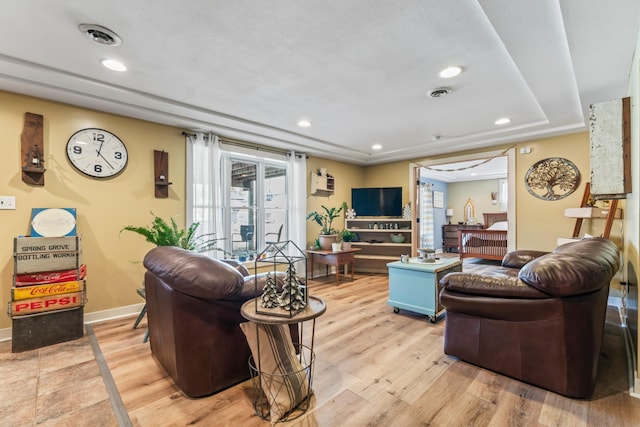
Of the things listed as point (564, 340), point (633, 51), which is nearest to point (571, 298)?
point (564, 340)

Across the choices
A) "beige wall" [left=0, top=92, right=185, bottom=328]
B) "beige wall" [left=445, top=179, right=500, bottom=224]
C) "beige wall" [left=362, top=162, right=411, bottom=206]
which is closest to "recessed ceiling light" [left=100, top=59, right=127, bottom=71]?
Answer: "beige wall" [left=0, top=92, right=185, bottom=328]

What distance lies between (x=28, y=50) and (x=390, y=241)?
552 centimetres

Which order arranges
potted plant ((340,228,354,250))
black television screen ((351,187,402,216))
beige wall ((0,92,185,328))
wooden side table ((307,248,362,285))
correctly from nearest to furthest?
beige wall ((0,92,185,328)) → wooden side table ((307,248,362,285)) → potted plant ((340,228,354,250)) → black television screen ((351,187,402,216))

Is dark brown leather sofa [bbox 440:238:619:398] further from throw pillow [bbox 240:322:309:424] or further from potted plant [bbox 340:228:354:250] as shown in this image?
potted plant [bbox 340:228:354:250]

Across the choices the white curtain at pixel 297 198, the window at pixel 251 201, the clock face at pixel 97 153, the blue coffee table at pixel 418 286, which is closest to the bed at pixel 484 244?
the blue coffee table at pixel 418 286

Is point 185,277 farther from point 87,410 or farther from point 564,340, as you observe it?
point 564,340

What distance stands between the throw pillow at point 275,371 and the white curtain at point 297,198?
10.9 feet

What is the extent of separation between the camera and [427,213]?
346 inches

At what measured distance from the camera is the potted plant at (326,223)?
5.32 meters

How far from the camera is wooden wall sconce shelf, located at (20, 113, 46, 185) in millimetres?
2764

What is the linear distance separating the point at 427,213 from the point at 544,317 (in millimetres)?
7265

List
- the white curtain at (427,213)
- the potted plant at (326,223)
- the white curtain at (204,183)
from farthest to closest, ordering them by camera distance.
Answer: the white curtain at (427,213), the potted plant at (326,223), the white curtain at (204,183)

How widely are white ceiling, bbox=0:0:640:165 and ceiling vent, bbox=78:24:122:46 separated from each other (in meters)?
0.05

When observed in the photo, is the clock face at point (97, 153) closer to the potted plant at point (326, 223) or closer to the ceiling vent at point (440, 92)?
the potted plant at point (326, 223)
